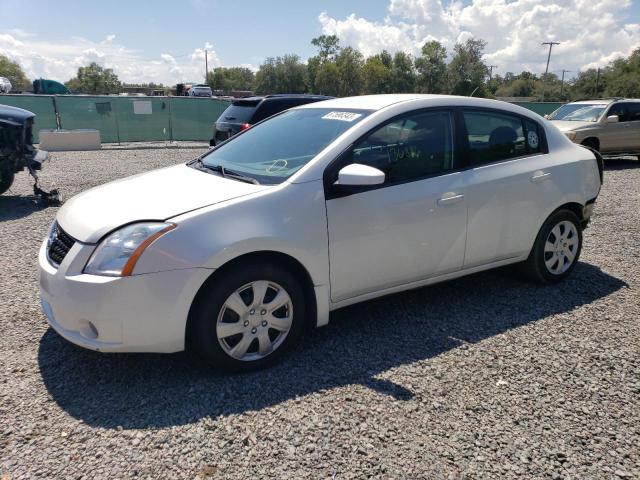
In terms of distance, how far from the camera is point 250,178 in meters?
3.37

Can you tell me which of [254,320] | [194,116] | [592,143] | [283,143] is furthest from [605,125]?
[194,116]

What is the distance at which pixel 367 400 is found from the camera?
9.50 feet

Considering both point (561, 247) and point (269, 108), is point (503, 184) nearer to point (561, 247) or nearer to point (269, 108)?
point (561, 247)

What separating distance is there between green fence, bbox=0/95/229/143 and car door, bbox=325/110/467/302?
16.6 m

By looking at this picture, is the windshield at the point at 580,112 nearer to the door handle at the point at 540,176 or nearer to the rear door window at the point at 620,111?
the rear door window at the point at 620,111

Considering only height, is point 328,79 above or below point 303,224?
above

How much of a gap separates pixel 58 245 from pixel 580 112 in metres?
14.0

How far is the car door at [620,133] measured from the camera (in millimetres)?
12930

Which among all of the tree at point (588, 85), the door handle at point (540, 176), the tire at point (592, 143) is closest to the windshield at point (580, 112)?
Answer: the tire at point (592, 143)

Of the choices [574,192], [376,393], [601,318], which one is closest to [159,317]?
[376,393]

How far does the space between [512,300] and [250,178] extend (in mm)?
2540

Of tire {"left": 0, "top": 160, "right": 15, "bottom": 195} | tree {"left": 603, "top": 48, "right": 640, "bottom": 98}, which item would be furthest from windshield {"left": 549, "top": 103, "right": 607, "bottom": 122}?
tree {"left": 603, "top": 48, "right": 640, "bottom": 98}

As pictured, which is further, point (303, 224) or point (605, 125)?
point (605, 125)

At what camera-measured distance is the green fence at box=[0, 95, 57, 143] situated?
1655cm
